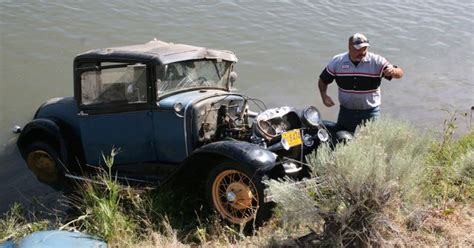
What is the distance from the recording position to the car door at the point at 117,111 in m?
6.57

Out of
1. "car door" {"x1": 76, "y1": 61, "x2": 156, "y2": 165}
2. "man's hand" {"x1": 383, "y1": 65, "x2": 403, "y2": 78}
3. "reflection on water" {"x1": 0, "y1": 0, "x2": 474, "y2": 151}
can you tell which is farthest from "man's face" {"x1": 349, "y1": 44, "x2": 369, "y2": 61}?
"reflection on water" {"x1": 0, "y1": 0, "x2": 474, "y2": 151}

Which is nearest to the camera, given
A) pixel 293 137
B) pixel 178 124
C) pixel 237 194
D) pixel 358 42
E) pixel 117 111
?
pixel 237 194

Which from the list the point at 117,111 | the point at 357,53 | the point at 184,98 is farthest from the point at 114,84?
the point at 357,53

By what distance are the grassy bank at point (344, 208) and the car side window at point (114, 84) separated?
1129 millimetres

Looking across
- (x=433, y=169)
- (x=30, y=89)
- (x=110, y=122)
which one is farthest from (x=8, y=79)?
(x=433, y=169)

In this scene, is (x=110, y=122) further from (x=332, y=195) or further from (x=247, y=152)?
(x=332, y=195)

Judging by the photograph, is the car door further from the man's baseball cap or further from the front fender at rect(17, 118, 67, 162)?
the man's baseball cap

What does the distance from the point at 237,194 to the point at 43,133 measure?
3.35 m

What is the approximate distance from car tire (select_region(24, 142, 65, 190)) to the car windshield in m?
2.07

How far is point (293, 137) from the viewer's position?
612 centimetres

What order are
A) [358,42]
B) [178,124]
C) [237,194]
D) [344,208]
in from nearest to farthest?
[344,208] < [237,194] < [358,42] < [178,124]

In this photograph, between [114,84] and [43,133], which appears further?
[43,133]

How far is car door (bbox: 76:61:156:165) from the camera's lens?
6566 millimetres

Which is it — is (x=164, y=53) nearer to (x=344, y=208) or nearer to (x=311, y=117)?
(x=311, y=117)
